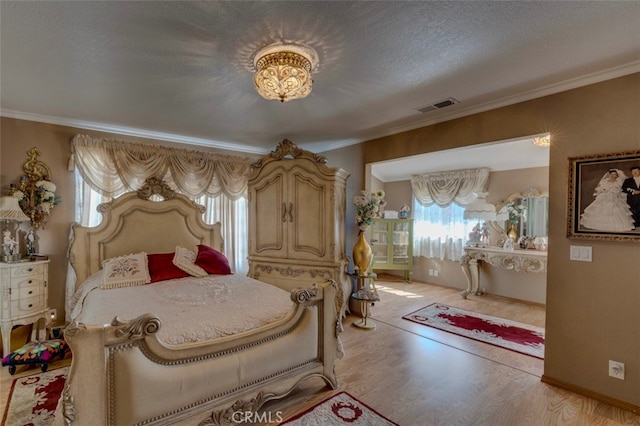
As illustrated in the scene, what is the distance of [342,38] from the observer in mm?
1716

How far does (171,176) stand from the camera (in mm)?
3869

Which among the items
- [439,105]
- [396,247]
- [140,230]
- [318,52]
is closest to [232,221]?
[140,230]

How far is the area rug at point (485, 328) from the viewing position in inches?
120

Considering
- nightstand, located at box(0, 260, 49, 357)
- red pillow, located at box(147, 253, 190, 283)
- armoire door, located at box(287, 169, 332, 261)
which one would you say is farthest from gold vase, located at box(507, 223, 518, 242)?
nightstand, located at box(0, 260, 49, 357)

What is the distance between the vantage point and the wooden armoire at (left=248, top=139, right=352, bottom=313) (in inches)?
134

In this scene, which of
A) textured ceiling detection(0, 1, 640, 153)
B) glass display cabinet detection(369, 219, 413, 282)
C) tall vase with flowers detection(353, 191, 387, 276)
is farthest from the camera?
glass display cabinet detection(369, 219, 413, 282)

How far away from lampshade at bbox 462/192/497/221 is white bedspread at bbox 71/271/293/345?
13.2 ft

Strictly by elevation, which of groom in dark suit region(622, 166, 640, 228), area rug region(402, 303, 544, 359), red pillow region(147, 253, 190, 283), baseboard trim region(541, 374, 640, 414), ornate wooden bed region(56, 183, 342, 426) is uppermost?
groom in dark suit region(622, 166, 640, 228)

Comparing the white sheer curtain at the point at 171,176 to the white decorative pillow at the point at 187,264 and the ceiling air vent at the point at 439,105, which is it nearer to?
the white decorative pillow at the point at 187,264

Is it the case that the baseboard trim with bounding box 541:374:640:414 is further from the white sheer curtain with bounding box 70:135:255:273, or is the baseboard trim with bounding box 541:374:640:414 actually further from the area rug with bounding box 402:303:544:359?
→ the white sheer curtain with bounding box 70:135:255:273

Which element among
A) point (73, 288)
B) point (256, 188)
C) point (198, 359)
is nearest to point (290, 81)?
point (198, 359)

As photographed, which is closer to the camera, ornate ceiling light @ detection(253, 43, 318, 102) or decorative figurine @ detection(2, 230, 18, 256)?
ornate ceiling light @ detection(253, 43, 318, 102)

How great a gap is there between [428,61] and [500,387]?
2.60 m

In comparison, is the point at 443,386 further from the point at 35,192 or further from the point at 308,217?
the point at 35,192
